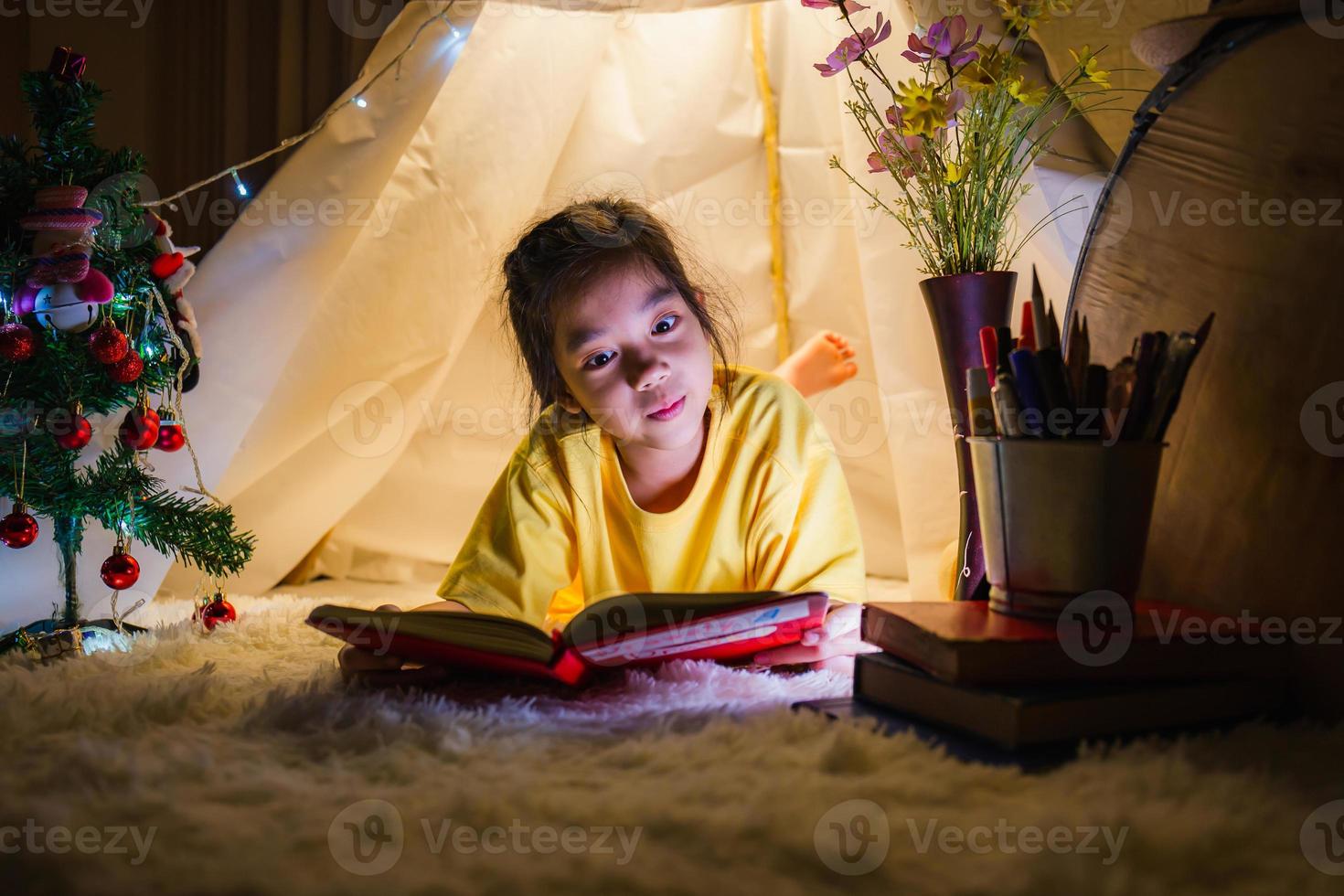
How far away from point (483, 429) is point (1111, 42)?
4.28 ft

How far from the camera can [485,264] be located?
1740 millimetres

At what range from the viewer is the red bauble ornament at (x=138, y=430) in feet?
3.79

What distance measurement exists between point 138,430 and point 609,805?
85 cm

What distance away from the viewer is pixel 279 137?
4.63 ft

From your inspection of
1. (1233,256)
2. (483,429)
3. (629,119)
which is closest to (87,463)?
(483,429)

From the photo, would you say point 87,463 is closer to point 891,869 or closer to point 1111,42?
point 891,869

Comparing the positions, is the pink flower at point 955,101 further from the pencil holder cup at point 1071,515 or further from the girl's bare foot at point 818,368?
the girl's bare foot at point 818,368

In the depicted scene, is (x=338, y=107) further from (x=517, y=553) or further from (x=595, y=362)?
(x=517, y=553)

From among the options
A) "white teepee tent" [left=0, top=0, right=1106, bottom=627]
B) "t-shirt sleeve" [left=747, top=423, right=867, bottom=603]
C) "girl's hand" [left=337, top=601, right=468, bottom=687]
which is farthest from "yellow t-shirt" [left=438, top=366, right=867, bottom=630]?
"white teepee tent" [left=0, top=0, right=1106, bottom=627]

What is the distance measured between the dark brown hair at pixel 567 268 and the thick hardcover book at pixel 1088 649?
1.97 feet

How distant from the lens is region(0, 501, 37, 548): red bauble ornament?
108 centimetres

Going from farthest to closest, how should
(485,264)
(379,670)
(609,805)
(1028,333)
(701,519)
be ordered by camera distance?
1. (485,264)
2. (701,519)
3. (379,670)
4. (1028,333)
5. (609,805)

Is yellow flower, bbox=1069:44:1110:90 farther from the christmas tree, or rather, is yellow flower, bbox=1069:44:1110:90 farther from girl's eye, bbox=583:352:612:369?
the christmas tree

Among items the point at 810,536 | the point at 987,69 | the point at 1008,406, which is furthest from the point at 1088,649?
the point at 987,69
